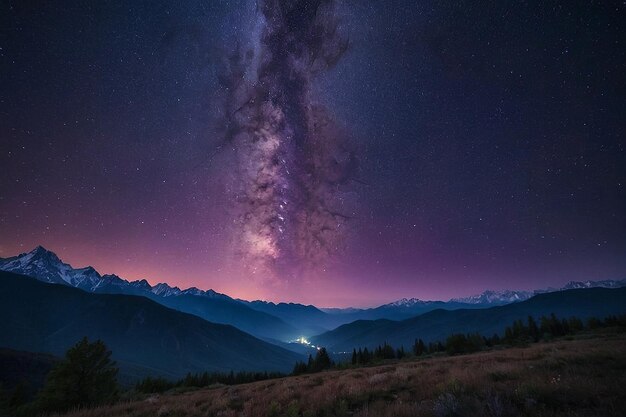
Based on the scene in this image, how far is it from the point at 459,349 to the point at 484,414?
2196 inches

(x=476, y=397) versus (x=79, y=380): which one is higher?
(x=476, y=397)

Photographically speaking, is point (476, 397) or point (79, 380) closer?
point (476, 397)

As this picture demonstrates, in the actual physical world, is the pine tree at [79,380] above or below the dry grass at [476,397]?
below

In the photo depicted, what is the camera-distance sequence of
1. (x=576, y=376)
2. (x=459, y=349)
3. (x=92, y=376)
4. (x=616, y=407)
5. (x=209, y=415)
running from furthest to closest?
(x=459, y=349)
(x=92, y=376)
(x=209, y=415)
(x=576, y=376)
(x=616, y=407)

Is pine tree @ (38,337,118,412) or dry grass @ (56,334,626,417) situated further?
pine tree @ (38,337,118,412)

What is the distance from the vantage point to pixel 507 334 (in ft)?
257

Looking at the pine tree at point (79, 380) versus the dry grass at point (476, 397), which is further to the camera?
the pine tree at point (79, 380)

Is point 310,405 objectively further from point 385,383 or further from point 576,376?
point 576,376

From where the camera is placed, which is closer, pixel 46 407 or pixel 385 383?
pixel 385 383

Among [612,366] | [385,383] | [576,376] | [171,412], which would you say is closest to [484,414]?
[576,376]

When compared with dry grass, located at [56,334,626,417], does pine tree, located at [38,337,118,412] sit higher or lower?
lower

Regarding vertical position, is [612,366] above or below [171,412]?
above

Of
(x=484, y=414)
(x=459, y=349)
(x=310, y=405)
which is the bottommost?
(x=459, y=349)

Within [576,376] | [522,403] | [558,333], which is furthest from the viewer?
[558,333]
